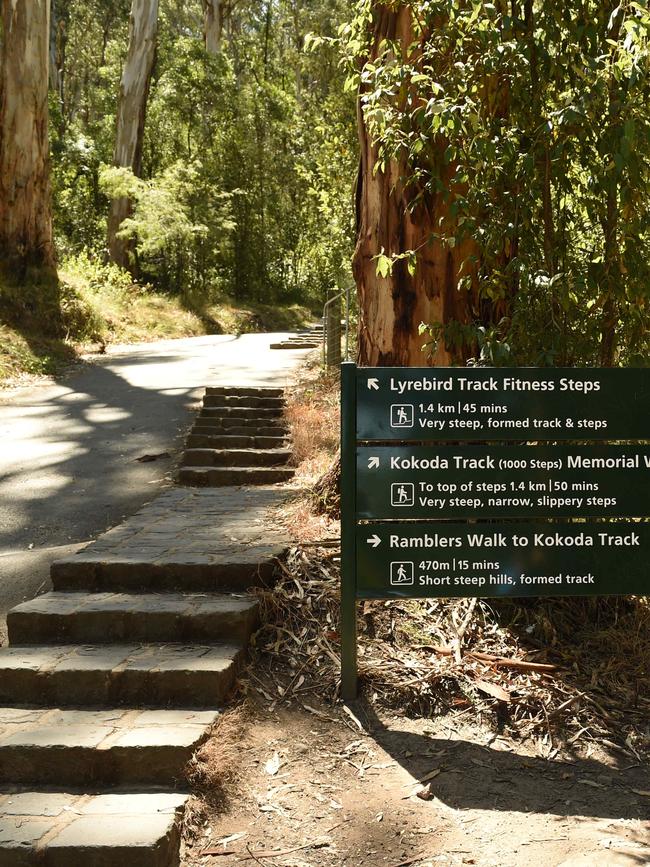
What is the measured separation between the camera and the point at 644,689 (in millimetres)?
4301

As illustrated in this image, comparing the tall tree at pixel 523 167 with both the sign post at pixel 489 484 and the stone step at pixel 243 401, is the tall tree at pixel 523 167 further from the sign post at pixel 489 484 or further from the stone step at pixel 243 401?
the stone step at pixel 243 401

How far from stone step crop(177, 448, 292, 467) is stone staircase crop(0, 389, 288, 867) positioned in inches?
75.5

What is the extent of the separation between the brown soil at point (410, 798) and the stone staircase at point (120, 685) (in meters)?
0.24

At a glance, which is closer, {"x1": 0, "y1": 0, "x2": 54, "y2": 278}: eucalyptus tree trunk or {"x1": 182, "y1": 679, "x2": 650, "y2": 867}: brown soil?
{"x1": 182, "y1": 679, "x2": 650, "y2": 867}: brown soil

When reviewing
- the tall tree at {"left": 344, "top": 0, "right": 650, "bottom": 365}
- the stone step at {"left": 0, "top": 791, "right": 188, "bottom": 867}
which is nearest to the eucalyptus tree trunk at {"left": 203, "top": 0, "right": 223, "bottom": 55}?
the tall tree at {"left": 344, "top": 0, "right": 650, "bottom": 365}

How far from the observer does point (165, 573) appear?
4.93 m

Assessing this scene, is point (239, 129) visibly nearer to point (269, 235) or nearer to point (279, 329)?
A: point (269, 235)

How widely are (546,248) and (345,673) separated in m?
2.41

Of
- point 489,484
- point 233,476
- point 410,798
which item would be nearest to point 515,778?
point 410,798

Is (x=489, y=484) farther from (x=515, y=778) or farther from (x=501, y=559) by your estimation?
(x=515, y=778)

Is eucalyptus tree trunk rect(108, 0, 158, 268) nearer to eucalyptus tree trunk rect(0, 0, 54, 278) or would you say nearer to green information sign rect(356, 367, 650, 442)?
eucalyptus tree trunk rect(0, 0, 54, 278)

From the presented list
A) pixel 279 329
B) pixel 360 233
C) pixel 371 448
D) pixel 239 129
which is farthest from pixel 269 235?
pixel 371 448

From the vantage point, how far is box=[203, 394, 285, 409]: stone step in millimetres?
8898

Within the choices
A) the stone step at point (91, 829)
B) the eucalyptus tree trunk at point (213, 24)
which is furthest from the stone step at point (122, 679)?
the eucalyptus tree trunk at point (213, 24)
